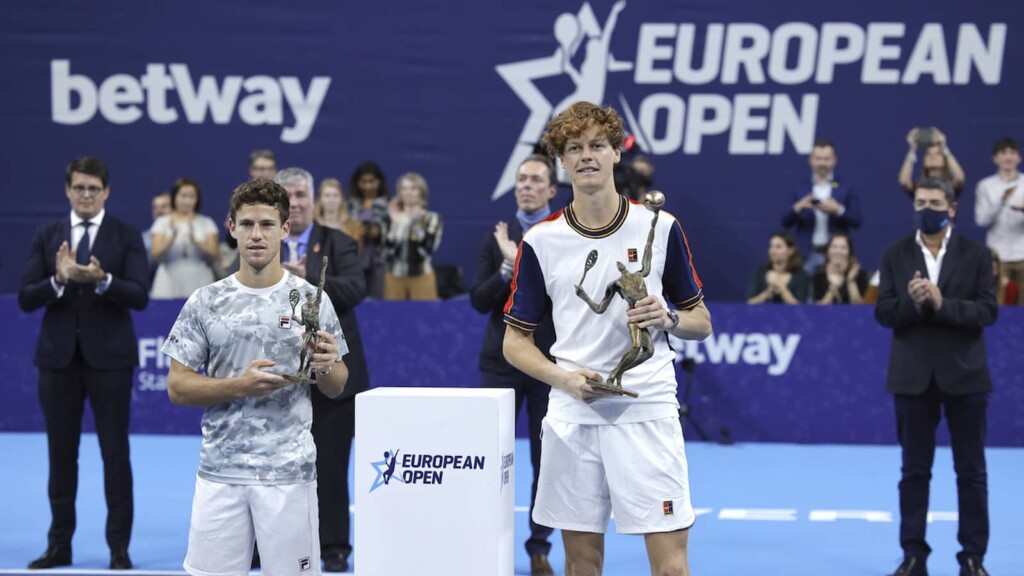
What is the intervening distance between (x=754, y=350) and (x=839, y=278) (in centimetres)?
136

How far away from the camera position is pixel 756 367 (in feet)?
37.2

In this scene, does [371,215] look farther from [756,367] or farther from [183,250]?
[756,367]

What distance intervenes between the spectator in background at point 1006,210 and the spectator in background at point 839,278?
5.37ft

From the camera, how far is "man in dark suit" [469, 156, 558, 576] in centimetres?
709

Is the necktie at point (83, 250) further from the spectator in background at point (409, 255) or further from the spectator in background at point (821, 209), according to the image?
the spectator in background at point (821, 209)

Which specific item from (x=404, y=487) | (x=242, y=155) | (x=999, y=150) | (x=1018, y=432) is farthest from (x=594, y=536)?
(x=242, y=155)

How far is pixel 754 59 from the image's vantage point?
14.2 metres

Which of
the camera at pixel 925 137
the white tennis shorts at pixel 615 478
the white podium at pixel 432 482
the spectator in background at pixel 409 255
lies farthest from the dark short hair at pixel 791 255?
the white podium at pixel 432 482

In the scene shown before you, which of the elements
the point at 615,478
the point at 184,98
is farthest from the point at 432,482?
the point at 184,98

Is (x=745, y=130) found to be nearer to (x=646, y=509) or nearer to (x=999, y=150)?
(x=999, y=150)

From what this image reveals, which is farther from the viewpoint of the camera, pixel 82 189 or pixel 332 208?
pixel 332 208

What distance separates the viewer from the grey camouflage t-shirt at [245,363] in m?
4.82

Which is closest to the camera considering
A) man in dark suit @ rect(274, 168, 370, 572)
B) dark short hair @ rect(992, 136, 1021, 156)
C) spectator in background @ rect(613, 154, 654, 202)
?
dark short hair @ rect(992, 136, 1021, 156)

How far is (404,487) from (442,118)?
10.2 m
